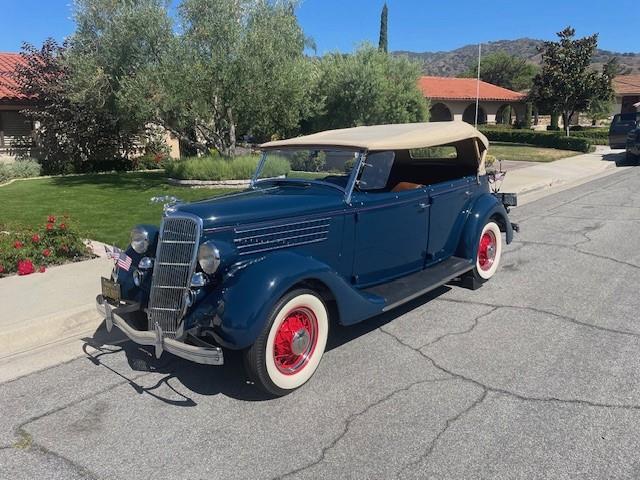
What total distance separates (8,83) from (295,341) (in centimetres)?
2039

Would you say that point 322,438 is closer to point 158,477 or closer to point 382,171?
point 158,477

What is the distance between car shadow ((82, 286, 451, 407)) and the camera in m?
3.51

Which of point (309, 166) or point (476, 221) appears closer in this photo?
point (309, 166)

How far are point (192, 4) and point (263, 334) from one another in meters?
12.4

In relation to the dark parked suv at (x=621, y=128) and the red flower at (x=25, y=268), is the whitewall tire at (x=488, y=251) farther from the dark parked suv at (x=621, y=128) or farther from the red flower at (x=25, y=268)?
the dark parked suv at (x=621, y=128)

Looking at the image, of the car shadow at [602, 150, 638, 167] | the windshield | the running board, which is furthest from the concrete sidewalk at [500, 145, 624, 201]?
the windshield

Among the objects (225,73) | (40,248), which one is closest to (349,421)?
(40,248)

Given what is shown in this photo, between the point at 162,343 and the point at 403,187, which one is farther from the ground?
the point at 403,187

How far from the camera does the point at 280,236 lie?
3748 mm

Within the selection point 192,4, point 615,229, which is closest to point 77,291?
point 615,229

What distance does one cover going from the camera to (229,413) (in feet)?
10.7

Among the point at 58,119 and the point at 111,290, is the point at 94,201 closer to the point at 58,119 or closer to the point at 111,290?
the point at 58,119

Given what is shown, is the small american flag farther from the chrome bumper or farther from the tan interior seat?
the tan interior seat

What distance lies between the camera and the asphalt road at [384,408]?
2727 millimetres
